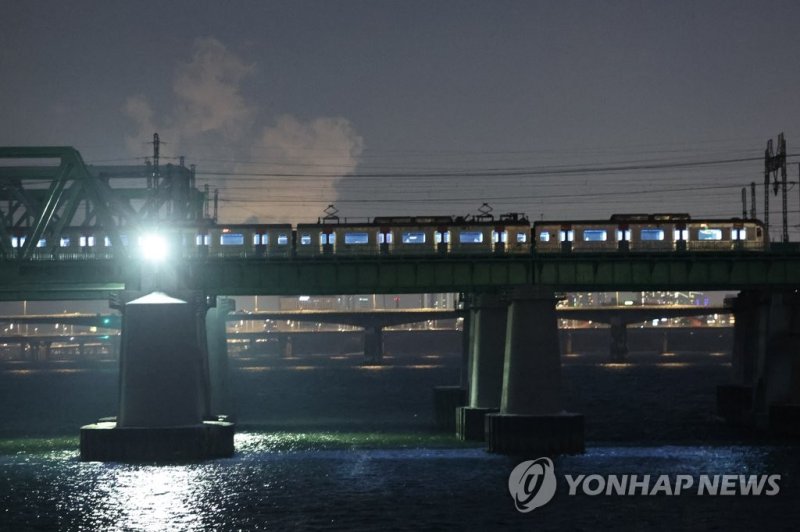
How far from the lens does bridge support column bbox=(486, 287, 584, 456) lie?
75.3 meters

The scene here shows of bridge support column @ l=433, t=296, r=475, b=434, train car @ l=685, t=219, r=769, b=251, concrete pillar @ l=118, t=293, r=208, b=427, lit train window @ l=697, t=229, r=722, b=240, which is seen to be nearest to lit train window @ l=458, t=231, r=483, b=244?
bridge support column @ l=433, t=296, r=475, b=434

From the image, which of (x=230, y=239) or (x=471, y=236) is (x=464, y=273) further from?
(x=230, y=239)

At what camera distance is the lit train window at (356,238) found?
94.9m

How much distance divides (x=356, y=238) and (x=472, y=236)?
8.30 metres

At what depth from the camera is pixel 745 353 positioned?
10500 cm

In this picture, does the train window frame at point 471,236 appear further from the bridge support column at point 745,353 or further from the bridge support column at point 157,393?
the bridge support column at point 157,393

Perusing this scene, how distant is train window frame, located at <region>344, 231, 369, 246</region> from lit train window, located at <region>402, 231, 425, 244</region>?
269cm

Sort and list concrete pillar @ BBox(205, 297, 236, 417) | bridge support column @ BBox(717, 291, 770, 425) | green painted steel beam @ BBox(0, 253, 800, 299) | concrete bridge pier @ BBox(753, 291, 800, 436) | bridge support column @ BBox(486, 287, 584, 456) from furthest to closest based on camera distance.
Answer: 1. bridge support column @ BBox(717, 291, 770, 425)
2. concrete pillar @ BBox(205, 297, 236, 417)
3. concrete bridge pier @ BBox(753, 291, 800, 436)
4. green painted steel beam @ BBox(0, 253, 800, 299)
5. bridge support column @ BBox(486, 287, 584, 456)

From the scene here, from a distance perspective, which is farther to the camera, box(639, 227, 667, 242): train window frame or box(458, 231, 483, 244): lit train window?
box(458, 231, 483, 244): lit train window

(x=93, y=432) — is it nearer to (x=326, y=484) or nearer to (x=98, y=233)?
(x=326, y=484)

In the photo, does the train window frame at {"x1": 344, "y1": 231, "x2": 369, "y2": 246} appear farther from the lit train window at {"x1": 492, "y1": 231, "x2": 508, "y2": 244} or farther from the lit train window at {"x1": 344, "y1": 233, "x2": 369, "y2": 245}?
the lit train window at {"x1": 492, "y1": 231, "x2": 508, "y2": 244}

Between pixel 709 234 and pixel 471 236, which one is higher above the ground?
pixel 709 234

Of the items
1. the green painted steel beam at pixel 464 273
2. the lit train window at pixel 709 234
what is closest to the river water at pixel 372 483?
the green painted steel beam at pixel 464 273

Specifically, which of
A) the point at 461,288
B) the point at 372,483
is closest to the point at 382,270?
the point at 461,288
